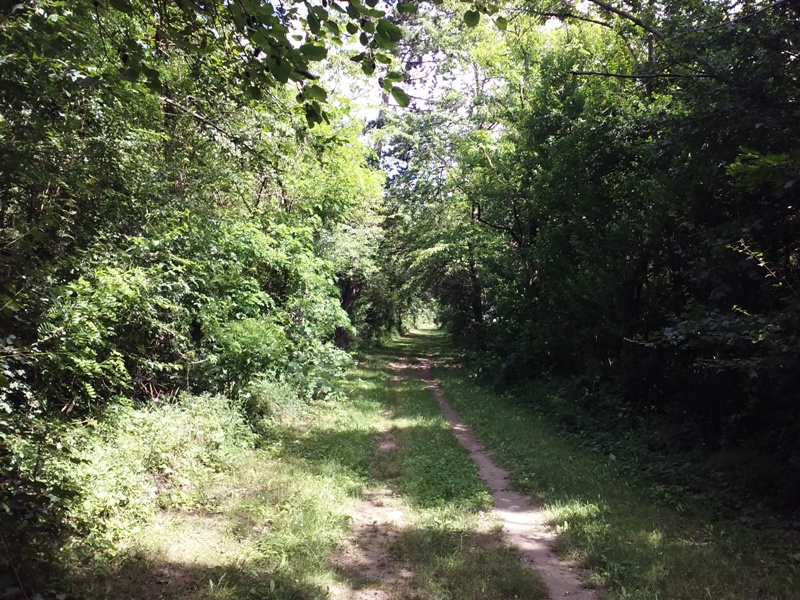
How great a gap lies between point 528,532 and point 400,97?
522cm

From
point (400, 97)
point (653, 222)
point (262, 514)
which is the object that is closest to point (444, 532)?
point (262, 514)

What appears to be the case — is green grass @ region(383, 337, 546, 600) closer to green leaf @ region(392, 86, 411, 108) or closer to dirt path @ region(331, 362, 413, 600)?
dirt path @ region(331, 362, 413, 600)

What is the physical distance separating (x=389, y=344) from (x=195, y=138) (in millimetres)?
27990

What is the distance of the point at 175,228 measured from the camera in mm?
7180

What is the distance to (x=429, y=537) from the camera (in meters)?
5.56

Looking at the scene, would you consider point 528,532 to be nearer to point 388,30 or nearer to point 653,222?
point 388,30

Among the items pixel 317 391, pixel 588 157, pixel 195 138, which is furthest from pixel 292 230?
pixel 588 157

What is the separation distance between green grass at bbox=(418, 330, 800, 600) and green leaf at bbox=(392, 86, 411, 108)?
4.39 meters

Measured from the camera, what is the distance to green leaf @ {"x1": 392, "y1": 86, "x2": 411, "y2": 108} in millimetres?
2535

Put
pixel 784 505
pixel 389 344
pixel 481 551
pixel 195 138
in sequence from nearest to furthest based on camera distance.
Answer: pixel 481 551 → pixel 784 505 → pixel 195 138 → pixel 389 344

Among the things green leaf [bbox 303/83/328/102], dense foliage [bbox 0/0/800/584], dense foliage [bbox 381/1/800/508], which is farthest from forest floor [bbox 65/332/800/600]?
green leaf [bbox 303/83/328/102]

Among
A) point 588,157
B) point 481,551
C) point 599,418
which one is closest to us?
point 481,551

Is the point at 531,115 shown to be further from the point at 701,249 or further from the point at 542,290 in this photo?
the point at 701,249

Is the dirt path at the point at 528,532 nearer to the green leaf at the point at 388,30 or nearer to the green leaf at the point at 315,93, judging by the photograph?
the green leaf at the point at 315,93
